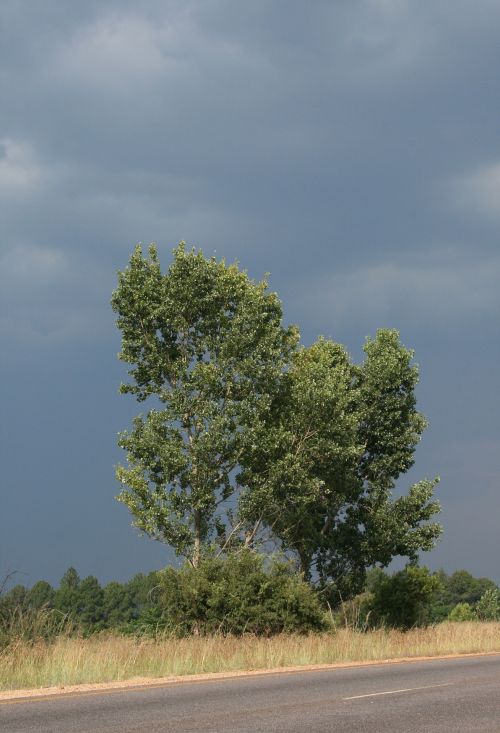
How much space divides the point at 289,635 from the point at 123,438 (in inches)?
380

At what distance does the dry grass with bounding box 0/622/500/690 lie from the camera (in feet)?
54.4

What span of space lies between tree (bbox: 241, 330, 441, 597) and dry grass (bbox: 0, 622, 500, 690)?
673 centimetres

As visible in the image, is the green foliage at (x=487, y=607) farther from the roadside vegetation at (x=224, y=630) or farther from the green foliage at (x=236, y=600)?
the green foliage at (x=236, y=600)

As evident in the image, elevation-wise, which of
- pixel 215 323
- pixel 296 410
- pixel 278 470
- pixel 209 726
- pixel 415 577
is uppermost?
pixel 215 323

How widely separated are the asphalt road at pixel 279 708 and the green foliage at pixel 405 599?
21.2 m

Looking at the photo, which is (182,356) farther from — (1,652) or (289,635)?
(1,652)

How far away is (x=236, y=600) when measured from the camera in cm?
2731

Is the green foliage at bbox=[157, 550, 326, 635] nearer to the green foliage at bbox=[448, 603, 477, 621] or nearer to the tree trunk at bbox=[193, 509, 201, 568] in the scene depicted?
the tree trunk at bbox=[193, 509, 201, 568]

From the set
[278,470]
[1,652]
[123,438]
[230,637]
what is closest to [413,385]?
[278,470]

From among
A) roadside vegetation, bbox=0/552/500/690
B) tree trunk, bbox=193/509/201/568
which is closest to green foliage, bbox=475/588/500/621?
roadside vegetation, bbox=0/552/500/690

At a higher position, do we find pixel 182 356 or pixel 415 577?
pixel 182 356

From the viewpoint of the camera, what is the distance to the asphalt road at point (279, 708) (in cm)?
1030

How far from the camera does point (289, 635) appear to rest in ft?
89.4

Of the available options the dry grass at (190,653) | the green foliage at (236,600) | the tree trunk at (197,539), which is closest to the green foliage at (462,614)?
the dry grass at (190,653)
